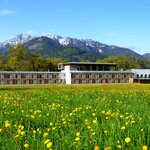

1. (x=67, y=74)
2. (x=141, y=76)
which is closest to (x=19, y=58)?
(x=67, y=74)

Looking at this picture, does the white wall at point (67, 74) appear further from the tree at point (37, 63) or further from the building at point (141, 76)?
the building at point (141, 76)

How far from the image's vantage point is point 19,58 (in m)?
150

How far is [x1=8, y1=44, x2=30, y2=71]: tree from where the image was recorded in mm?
147087

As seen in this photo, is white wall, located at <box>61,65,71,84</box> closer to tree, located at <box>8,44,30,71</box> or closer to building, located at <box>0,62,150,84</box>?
building, located at <box>0,62,150,84</box>

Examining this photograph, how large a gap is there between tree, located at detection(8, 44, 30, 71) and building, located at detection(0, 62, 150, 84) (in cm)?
1387

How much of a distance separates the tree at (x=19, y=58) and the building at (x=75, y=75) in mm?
13870

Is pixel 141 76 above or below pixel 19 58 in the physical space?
below

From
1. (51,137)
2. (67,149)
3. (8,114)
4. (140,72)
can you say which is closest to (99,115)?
(8,114)

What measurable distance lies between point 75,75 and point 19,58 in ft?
90.1


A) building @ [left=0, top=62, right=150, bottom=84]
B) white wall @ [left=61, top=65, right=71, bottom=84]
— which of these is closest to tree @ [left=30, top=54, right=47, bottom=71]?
building @ [left=0, top=62, right=150, bottom=84]

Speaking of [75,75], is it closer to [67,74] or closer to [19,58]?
[67,74]

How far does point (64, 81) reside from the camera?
455ft

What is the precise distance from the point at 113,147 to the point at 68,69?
13209 centimetres

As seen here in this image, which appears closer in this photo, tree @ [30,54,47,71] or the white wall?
the white wall
